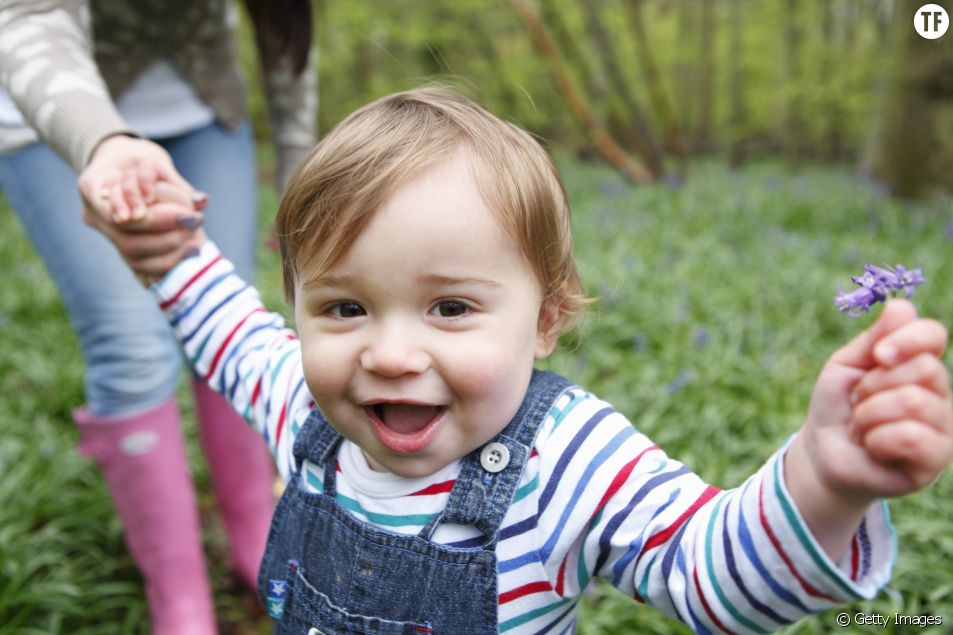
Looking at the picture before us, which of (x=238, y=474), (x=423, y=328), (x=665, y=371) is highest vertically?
(x=423, y=328)

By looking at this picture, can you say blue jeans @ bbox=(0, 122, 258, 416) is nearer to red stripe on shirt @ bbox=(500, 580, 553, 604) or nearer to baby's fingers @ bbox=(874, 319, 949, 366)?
red stripe on shirt @ bbox=(500, 580, 553, 604)

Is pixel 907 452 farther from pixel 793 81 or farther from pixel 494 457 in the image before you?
pixel 793 81

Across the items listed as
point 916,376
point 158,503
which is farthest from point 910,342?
point 158,503

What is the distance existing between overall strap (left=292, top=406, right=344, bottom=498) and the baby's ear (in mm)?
364

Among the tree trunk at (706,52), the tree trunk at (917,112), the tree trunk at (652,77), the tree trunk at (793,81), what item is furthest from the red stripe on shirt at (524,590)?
the tree trunk at (706,52)

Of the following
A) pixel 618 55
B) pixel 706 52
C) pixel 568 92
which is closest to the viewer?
pixel 568 92

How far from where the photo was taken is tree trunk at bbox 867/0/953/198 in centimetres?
621

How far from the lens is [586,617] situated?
2.23m

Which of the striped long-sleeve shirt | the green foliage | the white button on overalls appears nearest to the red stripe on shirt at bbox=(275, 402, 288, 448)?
the striped long-sleeve shirt

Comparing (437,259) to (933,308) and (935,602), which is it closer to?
(935,602)

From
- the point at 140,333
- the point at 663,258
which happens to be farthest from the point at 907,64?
the point at 140,333

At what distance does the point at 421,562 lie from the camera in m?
1.16

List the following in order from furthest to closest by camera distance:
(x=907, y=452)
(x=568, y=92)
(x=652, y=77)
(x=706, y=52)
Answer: (x=706, y=52)
(x=652, y=77)
(x=568, y=92)
(x=907, y=452)

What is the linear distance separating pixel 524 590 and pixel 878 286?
2.07ft
